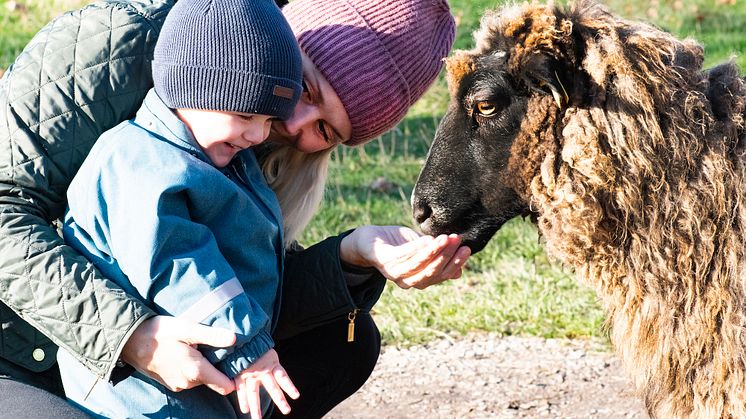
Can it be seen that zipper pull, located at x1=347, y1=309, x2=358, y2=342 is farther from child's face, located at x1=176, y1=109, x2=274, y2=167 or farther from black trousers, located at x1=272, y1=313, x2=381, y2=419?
child's face, located at x1=176, y1=109, x2=274, y2=167

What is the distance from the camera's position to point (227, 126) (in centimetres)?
262

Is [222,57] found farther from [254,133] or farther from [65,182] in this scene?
[65,182]

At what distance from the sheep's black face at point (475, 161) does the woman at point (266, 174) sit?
156mm

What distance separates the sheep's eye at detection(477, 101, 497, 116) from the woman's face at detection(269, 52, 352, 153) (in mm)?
401

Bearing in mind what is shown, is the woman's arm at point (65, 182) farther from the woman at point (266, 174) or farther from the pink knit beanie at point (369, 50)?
the pink knit beanie at point (369, 50)

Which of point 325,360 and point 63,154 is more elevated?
point 63,154

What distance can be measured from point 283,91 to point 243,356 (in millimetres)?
672

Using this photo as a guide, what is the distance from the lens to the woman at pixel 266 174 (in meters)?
2.50

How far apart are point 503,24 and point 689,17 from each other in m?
8.66

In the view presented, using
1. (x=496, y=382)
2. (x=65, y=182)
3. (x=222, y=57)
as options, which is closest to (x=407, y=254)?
(x=222, y=57)

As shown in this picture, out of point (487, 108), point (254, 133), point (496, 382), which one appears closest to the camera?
point (254, 133)

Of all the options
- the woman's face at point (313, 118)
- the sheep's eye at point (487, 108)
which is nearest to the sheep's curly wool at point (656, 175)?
the sheep's eye at point (487, 108)

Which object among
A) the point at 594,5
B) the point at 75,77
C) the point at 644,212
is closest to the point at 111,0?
the point at 75,77

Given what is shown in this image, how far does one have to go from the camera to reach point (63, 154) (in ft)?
8.89
